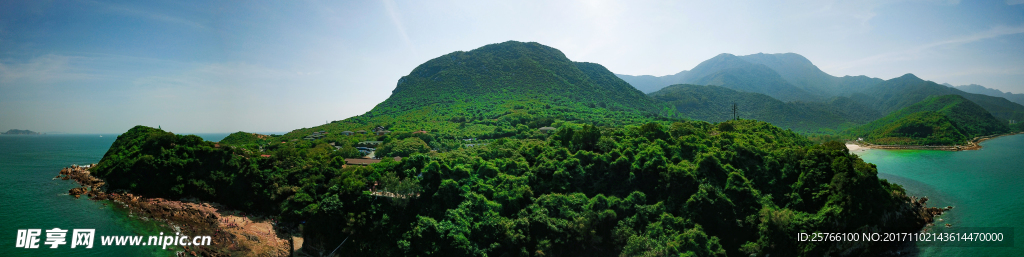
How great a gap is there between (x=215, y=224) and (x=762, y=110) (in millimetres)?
125351

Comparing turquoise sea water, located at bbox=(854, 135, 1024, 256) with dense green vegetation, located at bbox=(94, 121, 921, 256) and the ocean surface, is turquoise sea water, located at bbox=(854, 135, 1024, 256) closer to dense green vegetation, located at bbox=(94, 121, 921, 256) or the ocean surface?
the ocean surface

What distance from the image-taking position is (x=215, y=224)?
89.7 ft

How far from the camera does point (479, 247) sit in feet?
78.6

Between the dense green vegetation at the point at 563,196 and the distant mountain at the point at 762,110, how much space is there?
269ft

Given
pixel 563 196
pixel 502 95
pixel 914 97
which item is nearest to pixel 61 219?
pixel 563 196

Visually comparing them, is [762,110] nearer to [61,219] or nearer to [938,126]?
[938,126]

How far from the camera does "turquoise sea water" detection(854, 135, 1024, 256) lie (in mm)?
26641

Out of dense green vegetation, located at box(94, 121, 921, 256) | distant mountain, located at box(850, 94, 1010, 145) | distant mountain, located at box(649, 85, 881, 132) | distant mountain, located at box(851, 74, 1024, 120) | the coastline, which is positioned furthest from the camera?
distant mountain, located at box(851, 74, 1024, 120)

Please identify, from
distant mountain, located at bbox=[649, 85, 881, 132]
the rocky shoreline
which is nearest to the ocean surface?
the rocky shoreline

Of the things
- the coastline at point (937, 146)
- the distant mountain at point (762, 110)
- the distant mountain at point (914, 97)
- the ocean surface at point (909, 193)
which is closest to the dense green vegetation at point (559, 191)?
the ocean surface at point (909, 193)

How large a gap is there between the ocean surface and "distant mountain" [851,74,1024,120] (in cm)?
9554

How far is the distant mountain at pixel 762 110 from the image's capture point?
105 m

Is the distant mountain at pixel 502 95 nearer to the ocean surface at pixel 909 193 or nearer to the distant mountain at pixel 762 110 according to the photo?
the distant mountain at pixel 762 110

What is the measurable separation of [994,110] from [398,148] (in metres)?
177
